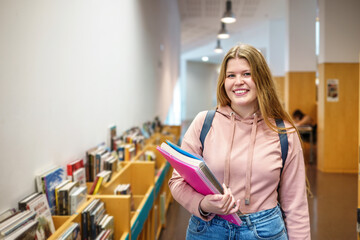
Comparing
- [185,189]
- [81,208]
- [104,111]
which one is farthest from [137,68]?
[185,189]

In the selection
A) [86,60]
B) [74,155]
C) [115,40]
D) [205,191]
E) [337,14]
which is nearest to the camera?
[205,191]

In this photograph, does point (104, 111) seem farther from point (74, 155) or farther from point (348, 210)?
point (348, 210)

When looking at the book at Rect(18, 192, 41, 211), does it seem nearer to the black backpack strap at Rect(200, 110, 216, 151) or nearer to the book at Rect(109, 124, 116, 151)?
the black backpack strap at Rect(200, 110, 216, 151)

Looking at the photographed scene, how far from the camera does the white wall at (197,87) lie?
22.5 m

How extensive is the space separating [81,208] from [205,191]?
1.00 meters

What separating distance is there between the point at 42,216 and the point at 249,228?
42.2 inches

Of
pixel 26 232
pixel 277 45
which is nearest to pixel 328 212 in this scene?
pixel 26 232

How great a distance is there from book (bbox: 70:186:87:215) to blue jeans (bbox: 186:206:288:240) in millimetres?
850

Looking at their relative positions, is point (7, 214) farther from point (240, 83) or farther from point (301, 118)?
point (301, 118)

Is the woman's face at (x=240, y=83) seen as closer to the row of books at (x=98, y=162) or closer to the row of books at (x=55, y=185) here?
the row of books at (x=55, y=185)

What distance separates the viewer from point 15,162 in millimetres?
1647

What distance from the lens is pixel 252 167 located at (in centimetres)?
142

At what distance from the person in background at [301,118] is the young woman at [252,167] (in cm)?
681

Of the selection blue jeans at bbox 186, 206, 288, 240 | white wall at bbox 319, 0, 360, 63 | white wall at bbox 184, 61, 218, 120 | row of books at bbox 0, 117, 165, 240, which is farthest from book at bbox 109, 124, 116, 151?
white wall at bbox 184, 61, 218, 120
